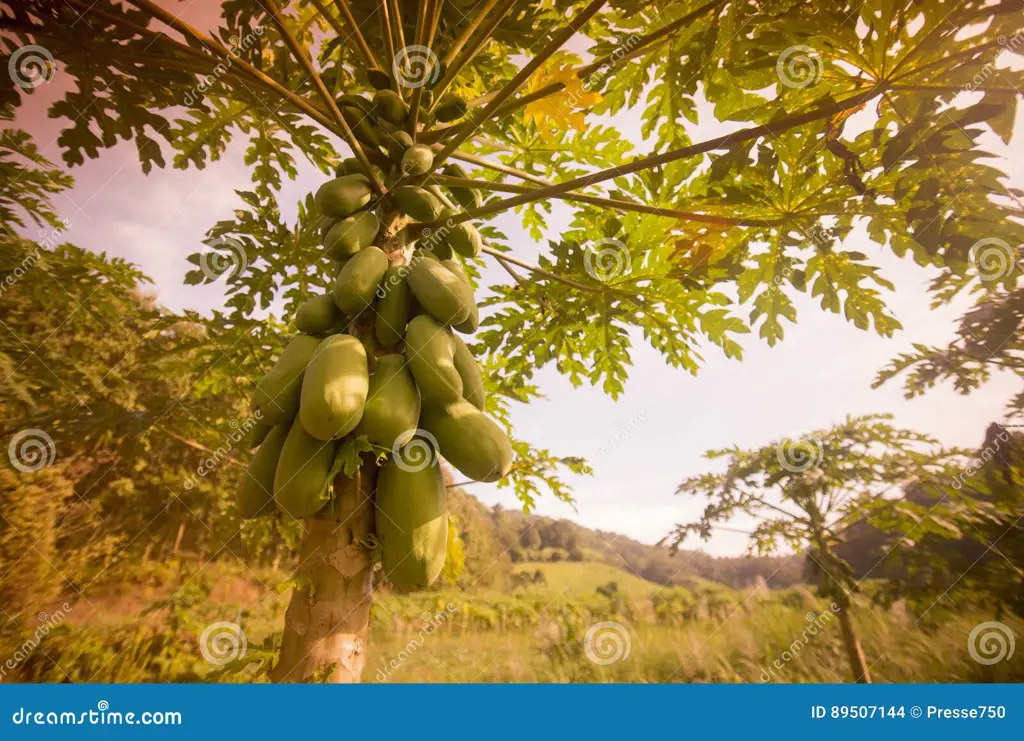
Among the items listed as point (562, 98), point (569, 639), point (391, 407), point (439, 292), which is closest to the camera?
point (391, 407)

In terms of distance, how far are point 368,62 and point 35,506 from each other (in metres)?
6.65

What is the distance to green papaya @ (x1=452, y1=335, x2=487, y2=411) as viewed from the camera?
1649mm

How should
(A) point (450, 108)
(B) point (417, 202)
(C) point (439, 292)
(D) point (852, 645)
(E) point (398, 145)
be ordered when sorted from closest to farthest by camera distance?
(C) point (439, 292) → (B) point (417, 202) → (E) point (398, 145) → (A) point (450, 108) → (D) point (852, 645)

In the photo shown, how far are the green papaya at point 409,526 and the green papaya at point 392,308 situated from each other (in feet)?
1.49

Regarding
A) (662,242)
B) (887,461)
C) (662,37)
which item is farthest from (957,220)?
(887,461)

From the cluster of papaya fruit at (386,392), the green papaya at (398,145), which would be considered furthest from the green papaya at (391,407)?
Result: the green papaya at (398,145)

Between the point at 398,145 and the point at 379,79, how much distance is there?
348mm

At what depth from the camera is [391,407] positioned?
1342 mm

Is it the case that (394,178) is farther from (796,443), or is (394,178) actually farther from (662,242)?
(796,443)

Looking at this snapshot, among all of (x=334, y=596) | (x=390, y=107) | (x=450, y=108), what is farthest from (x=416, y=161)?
(x=334, y=596)

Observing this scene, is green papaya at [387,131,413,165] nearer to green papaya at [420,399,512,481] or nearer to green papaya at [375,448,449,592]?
green papaya at [420,399,512,481]

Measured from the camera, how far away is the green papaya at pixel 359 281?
1.52 metres

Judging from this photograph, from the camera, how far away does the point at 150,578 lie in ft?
22.2

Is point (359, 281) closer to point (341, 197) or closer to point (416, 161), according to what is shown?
point (341, 197)
